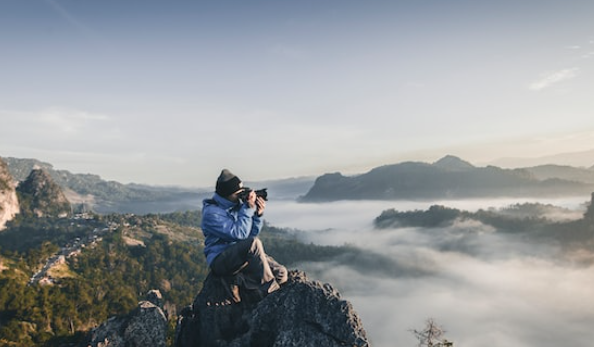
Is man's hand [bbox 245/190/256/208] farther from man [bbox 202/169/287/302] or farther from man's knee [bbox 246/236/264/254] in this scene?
man's knee [bbox 246/236/264/254]

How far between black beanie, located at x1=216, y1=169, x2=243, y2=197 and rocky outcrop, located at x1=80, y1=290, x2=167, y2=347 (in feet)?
32.1

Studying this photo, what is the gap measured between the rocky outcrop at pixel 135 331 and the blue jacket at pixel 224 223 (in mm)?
8227

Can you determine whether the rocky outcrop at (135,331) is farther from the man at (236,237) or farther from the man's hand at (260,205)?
the man's hand at (260,205)

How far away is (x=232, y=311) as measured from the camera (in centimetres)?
1196

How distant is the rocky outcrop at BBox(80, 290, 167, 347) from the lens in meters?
16.5

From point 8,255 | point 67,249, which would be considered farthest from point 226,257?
point 67,249

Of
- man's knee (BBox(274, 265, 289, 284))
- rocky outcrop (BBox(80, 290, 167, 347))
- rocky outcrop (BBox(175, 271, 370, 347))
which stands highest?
man's knee (BBox(274, 265, 289, 284))

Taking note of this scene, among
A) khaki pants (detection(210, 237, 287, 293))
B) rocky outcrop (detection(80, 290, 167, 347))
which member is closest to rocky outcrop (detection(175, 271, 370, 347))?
khaki pants (detection(210, 237, 287, 293))

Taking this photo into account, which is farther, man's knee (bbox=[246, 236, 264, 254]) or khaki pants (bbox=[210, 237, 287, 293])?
khaki pants (bbox=[210, 237, 287, 293])

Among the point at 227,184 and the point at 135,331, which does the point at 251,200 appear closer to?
the point at 227,184

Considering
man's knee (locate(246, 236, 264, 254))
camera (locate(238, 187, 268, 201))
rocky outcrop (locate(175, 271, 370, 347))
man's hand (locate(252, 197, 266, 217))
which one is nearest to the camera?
rocky outcrop (locate(175, 271, 370, 347))

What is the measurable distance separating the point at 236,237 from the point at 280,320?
2.77 m

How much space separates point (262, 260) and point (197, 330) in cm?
407

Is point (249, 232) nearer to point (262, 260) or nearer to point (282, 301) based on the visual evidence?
point (262, 260)
